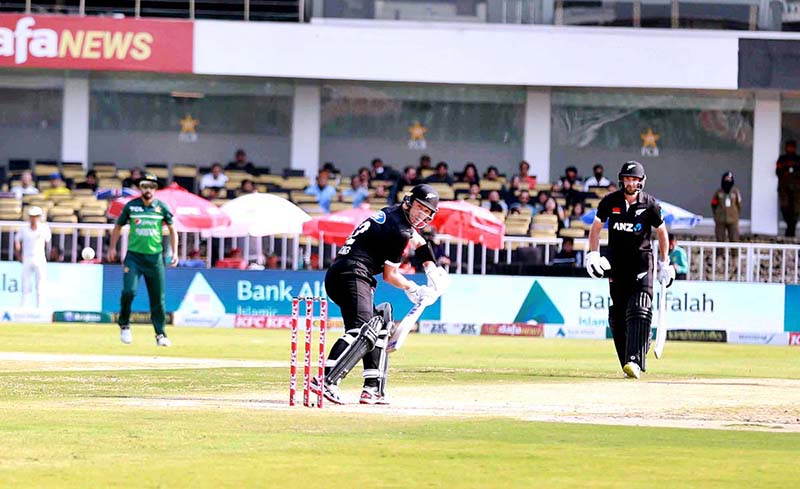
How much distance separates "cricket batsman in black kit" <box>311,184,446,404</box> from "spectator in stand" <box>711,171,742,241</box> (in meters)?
27.0

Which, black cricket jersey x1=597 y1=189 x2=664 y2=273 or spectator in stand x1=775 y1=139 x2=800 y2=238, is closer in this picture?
black cricket jersey x1=597 y1=189 x2=664 y2=273

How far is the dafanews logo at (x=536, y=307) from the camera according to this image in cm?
3081

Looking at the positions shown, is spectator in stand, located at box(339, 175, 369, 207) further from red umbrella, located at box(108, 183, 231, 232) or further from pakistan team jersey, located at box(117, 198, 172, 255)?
pakistan team jersey, located at box(117, 198, 172, 255)

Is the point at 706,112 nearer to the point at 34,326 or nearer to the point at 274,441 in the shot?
the point at 34,326

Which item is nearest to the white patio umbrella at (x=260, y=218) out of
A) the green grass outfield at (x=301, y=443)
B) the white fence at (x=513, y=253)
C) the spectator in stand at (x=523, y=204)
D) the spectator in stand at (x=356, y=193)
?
the white fence at (x=513, y=253)

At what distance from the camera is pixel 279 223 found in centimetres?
3192

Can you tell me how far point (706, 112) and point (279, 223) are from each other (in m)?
17.1

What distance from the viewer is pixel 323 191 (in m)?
39.2

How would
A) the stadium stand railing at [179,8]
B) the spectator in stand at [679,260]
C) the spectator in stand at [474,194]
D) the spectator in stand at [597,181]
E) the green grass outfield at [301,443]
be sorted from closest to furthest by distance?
the green grass outfield at [301,443] < the spectator in stand at [679,260] < the spectator in stand at [474,194] < the spectator in stand at [597,181] < the stadium stand railing at [179,8]

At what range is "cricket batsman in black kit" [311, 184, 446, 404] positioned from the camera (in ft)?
43.9

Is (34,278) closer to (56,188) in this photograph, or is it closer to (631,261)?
(56,188)

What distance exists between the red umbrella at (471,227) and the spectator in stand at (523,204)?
4.92 metres

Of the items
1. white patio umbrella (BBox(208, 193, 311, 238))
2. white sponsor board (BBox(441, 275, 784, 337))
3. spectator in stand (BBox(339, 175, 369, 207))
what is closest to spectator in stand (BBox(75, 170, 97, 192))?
spectator in stand (BBox(339, 175, 369, 207))

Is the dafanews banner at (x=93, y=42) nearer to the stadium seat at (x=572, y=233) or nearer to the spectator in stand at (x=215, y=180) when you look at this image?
the spectator in stand at (x=215, y=180)
